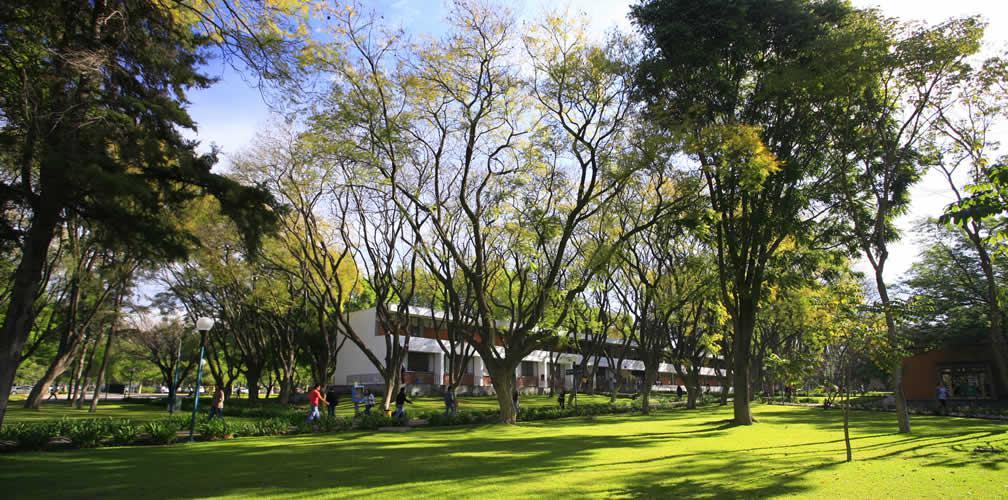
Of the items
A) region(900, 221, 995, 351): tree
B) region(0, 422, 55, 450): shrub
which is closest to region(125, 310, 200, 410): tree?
region(0, 422, 55, 450): shrub

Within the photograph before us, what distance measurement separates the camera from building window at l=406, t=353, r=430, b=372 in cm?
4625

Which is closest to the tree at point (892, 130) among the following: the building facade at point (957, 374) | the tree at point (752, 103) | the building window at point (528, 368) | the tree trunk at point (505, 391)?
the tree at point (752, 103)

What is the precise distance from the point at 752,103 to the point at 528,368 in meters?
42.4

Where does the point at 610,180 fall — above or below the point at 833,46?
below

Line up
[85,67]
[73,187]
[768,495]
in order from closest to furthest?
1. [768,495]
2. [85,67]
3. [73,187]

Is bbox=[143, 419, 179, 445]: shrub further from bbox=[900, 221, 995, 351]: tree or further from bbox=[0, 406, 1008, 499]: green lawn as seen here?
bbox=[900, 221, 995, 351]: tree

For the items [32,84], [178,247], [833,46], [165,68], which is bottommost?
[178,247]

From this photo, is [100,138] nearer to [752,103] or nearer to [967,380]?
[752,103]

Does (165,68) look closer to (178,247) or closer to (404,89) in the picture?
(178,247)

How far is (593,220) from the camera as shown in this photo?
26656 millimetres

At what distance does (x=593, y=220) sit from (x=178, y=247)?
62.3ft

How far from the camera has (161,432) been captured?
14484mm

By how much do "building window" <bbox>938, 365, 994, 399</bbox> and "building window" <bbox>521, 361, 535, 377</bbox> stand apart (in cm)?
3323

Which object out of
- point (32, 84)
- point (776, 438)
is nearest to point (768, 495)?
point (776, 438)
